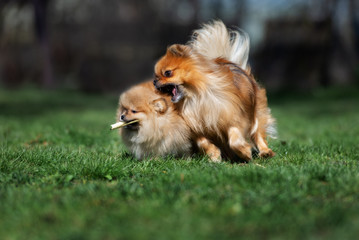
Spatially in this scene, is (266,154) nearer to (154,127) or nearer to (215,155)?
(215,155)

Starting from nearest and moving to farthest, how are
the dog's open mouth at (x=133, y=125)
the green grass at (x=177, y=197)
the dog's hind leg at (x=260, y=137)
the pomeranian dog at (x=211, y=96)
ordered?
1. the green grass at (x=177, y=197)
2. the pomeranian dog at (x=211, y=96)
3. the dog's open mouth at (x=133, y=125)
4. the dog's hind leg at (x=260, y=137)

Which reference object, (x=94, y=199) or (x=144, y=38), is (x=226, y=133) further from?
(x=144, y=38)

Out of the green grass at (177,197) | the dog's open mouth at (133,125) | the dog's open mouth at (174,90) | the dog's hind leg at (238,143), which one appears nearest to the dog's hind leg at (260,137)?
the green grass at (177,197)

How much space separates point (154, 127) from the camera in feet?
14.5

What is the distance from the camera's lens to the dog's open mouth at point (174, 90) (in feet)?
14.5

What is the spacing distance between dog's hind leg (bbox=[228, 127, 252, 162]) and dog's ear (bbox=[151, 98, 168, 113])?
74cm

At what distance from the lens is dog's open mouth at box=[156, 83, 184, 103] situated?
4.43 metres

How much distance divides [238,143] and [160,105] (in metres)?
0.91

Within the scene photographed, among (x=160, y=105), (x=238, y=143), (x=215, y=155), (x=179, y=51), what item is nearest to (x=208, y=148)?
(x=215, y=155)

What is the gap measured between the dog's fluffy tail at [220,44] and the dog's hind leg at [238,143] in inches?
40.3

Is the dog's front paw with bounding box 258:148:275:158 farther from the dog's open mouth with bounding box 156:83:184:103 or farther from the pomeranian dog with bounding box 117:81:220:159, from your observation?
the dog's open mouth with bounding box 156:83:184:103

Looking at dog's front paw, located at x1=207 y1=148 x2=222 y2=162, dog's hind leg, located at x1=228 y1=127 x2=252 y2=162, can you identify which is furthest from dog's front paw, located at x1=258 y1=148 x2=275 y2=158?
dog's front paw, located at x1=207 y1=148 x2=222 y2=162

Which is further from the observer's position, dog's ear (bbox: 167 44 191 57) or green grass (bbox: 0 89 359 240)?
dog's ear (bbox: 167 44 191 57)

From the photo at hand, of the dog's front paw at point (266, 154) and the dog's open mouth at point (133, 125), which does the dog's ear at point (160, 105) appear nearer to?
the dog's open mouth at point (133, 125)
